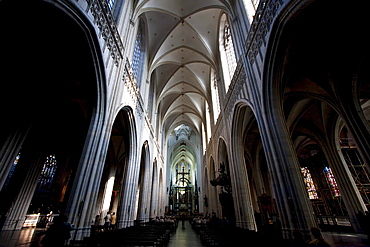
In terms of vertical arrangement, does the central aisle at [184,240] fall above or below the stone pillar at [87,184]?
below

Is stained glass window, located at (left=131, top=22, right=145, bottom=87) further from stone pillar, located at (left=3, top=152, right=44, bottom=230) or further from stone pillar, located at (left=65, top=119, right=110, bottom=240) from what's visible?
stone pillar, located at (left=3, top=152, right=44, bottom=230)

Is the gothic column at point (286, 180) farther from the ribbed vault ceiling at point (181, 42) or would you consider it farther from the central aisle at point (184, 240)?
the ribbed vault ceiling at point (181, 42)

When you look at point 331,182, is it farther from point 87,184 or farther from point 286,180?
point 87,184

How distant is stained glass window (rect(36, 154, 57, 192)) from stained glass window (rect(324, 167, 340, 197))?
26.3 meters

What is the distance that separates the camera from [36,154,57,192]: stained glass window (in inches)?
584

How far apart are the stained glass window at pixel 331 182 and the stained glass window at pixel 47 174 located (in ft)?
86.3

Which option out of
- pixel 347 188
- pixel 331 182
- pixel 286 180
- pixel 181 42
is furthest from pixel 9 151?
pixel 331 182

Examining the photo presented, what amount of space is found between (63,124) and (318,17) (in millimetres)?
14318

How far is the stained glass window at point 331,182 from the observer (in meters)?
14.5

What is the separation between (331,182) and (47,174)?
26.7m

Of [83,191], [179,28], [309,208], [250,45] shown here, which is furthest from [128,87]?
[309,208]

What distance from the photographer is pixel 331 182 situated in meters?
15.1

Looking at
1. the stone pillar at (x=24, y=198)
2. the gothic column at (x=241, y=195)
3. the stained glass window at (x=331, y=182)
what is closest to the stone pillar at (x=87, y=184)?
the gothic column at (x=241, y=195)

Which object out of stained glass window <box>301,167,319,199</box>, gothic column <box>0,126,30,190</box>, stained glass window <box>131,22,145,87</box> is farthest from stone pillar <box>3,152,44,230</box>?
stained glass window <box>301,167,319,199</box>
